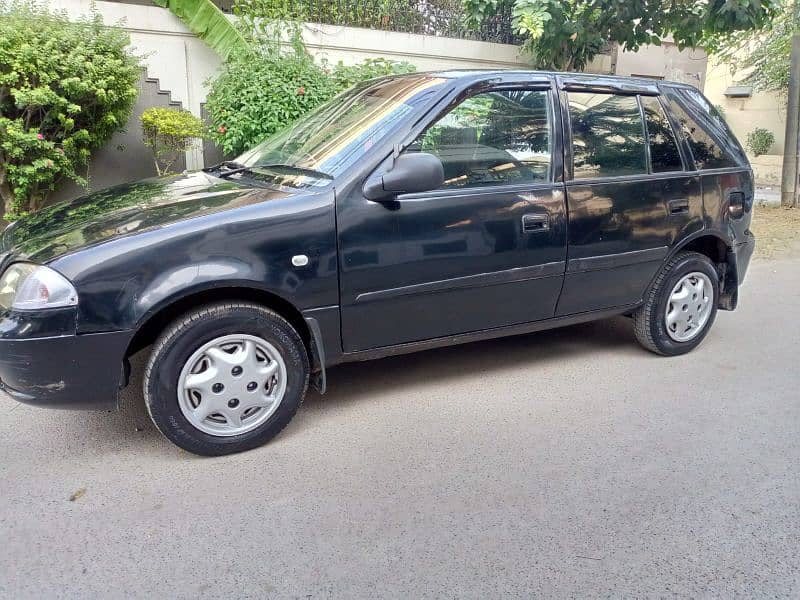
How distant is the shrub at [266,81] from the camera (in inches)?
299

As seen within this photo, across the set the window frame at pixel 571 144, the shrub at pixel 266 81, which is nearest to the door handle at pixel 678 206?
the window frame at pixel 571 144

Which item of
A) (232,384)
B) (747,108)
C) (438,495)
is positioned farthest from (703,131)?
(747,108)

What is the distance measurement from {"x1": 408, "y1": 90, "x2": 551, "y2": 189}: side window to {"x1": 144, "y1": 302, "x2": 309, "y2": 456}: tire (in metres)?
1.27

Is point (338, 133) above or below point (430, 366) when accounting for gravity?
above

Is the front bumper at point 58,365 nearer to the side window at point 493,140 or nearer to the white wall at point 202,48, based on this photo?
the side window at point 493,140

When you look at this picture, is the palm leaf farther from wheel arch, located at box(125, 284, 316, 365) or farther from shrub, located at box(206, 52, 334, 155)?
wheel arch, located at box(125, 284, 316, 365)

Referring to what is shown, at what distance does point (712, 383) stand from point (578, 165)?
1.74 metres

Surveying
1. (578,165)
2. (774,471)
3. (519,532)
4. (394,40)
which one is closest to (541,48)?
(394,40)

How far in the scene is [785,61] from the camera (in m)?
14.6

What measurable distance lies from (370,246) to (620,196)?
178cm

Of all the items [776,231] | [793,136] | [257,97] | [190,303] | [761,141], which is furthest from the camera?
[761,141]

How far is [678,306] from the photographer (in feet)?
15.6

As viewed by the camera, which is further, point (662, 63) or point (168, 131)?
point (662, 63)

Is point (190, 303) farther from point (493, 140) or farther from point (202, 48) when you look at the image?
point (202, 48)
